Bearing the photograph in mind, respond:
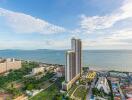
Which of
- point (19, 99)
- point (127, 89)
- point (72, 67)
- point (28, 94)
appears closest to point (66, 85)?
point (72, 67)

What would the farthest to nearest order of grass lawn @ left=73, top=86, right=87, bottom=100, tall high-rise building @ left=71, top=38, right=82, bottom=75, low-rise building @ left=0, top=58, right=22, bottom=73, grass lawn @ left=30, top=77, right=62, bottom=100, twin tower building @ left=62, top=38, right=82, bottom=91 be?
1. low-rise building @ left=0, top=58, right=22, bottom=73
2. tall high-rise building @ left=71, top=38, right=82, bottom=75
3. twin tower building @ left=62, top=38, right=82, bottom=91
4. grass lawn @ left=73, top=86, right=87, bottom=100
5. grass lawn @ left=30, top=77, right=62, bottom=100

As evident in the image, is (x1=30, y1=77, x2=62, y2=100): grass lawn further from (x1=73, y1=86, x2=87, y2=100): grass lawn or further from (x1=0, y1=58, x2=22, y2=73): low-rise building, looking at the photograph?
(x1=0, y1=58, x2=22, y2=73): low-rise building

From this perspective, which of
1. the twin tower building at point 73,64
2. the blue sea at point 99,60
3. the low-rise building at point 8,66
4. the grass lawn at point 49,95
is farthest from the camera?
the blue sea at point 99,60

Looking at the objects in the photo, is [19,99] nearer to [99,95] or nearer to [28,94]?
[28,94]

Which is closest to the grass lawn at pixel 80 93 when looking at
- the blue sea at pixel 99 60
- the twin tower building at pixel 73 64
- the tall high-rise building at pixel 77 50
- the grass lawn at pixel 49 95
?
the twin tower building at pixel 73 64

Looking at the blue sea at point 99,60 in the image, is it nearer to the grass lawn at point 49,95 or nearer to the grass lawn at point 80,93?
the grass lawn at point 80,93

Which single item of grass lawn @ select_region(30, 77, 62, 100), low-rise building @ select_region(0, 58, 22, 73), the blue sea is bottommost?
grass lawn @ select_region(30, 77, 62, 100)

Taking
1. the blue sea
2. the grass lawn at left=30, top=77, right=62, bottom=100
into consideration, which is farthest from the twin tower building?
the blue sea

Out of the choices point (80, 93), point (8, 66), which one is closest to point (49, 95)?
point (80, 93)

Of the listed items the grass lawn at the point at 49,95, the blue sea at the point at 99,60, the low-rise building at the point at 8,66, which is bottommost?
the grass lawn at the point at 49,95
